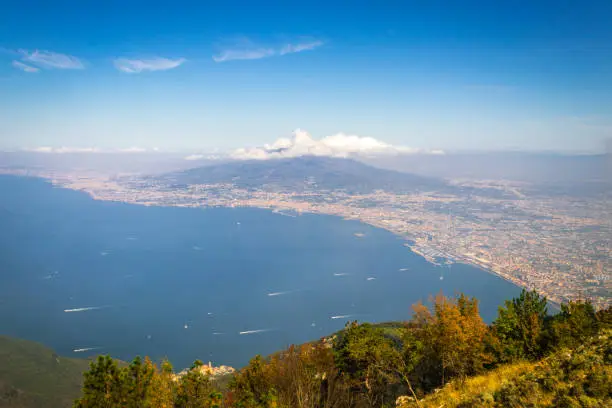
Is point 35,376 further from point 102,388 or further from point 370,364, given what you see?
point 370,364

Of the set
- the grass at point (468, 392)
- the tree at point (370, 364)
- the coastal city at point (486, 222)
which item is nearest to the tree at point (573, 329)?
the grass at point (468, 392)

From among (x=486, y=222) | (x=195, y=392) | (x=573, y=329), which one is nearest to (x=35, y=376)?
(x=195, y=392)

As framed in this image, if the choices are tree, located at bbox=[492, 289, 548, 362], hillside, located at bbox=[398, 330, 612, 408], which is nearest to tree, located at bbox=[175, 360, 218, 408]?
hillside, located at bbox=[398, 330, 612, 408]

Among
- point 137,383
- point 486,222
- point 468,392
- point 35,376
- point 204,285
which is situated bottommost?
point 35,376

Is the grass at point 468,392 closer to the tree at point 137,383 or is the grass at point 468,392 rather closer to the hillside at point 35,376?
the tree at point 137,383

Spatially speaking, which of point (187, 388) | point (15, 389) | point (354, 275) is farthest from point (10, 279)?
point (187, 388)

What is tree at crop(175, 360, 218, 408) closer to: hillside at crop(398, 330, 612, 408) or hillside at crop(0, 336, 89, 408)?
hillside at crop(398, 330, 612, 408)
